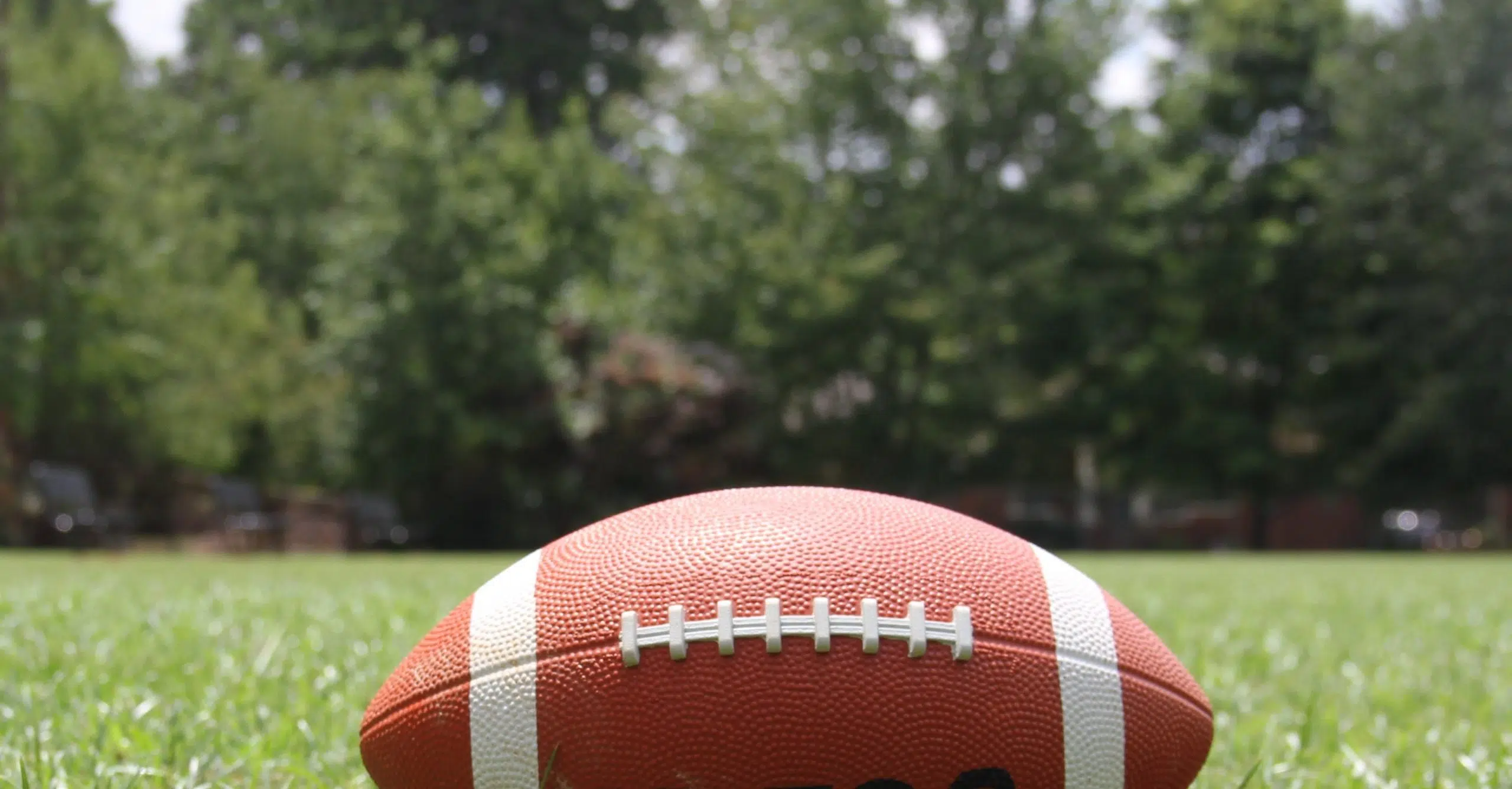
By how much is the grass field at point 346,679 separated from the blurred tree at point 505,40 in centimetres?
2477

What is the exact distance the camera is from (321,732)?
2.98 m

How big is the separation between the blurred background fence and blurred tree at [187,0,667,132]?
4.92m

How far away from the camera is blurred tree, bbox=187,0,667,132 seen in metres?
31.9

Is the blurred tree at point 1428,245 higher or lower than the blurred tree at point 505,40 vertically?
lower

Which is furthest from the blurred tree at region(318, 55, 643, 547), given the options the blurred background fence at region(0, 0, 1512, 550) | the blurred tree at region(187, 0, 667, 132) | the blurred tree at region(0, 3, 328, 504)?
the blurred tree at region(187, 0, 667, 132)

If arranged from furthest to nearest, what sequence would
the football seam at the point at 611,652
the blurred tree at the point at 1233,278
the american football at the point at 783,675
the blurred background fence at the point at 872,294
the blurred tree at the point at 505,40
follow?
1. the blurred tree at the point at 505,40
2. the blurred tree at the point at 1233,278
3. the blurred background fence at the point at 872,294
4. the football seam at the point at 611,652
5. the american football at the point at 783,675

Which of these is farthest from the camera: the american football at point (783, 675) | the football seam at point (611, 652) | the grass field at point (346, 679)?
the grass field at point (346, 679)

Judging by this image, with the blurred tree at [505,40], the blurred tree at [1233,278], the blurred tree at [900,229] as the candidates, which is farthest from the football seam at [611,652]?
the blurred tree at [505,40]

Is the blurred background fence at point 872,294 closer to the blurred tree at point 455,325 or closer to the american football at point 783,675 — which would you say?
the blurred tree at point 455,325

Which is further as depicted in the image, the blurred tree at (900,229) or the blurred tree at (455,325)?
the blurred tree at (900,229)

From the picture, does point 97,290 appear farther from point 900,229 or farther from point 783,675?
point 783,675

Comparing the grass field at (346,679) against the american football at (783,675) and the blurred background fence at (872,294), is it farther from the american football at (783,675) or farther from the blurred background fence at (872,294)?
the blurred background fence at (872,294)

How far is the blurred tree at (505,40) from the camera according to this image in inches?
1256

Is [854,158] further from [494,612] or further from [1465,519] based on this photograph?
[494,612]
